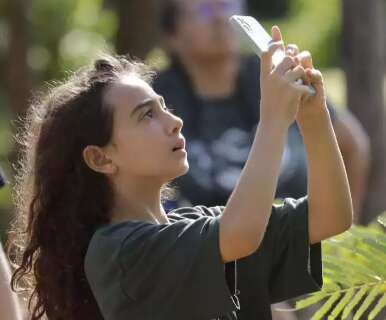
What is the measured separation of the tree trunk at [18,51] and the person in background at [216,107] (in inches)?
110

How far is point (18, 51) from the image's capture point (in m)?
8.89

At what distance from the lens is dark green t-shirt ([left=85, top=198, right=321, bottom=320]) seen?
293cm

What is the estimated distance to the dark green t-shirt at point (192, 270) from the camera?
293 cm

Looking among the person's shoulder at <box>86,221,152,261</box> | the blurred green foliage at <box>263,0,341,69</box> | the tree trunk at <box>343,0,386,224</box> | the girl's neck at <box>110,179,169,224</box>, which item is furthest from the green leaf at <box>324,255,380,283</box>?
the blurred green foliage at <box>263,0,341,69</box>

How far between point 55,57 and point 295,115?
8981 mm

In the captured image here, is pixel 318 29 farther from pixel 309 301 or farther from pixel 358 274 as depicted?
pixel 309 301

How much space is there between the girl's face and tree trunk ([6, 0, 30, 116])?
5.60m

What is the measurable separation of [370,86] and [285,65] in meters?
4.04

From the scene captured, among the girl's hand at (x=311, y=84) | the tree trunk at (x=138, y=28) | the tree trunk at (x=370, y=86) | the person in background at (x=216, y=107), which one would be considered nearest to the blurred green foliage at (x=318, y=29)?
the tree trunk at (x=138, y=28)

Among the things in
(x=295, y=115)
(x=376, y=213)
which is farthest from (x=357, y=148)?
(x=295, y=115)

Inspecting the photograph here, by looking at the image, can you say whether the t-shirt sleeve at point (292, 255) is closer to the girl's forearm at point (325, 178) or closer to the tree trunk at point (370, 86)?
the girl's forearm at point (325, 178)

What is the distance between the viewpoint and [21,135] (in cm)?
378

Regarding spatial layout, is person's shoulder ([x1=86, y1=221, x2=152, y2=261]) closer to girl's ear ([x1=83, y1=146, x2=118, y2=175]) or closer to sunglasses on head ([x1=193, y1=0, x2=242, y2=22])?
girl's ear ([x1=83, y1=146, x2=118, y2=175])

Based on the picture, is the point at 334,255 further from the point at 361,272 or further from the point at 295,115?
the point at 295,115
